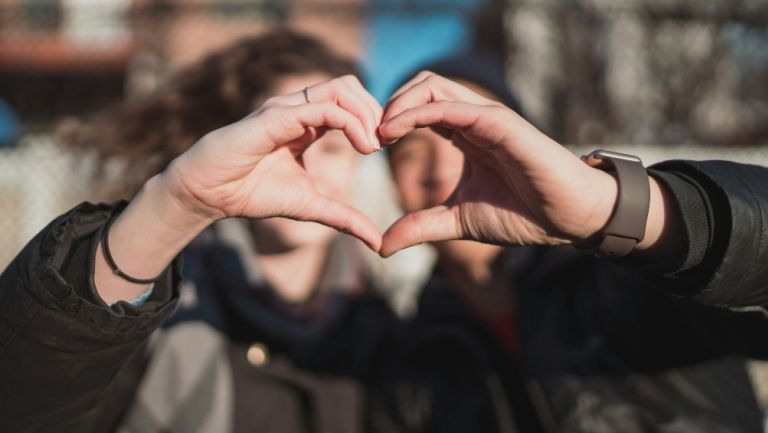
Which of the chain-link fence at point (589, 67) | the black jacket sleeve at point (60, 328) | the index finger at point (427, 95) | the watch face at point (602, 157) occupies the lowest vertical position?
the chain-link fence at point (589, 67)

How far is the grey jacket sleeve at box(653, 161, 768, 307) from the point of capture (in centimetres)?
117

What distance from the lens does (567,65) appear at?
6070 millimetres

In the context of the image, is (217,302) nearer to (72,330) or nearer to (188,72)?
(72,330)

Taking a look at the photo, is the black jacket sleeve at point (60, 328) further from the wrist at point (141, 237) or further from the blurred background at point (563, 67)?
the blurred background at point (563, 67)

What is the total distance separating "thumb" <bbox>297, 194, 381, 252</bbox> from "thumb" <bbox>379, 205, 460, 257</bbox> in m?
0.03

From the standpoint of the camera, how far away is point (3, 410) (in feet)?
4.02

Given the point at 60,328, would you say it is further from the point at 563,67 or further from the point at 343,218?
the point at 563,67

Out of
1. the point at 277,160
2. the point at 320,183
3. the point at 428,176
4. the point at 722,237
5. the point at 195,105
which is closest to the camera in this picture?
the point at 722,237

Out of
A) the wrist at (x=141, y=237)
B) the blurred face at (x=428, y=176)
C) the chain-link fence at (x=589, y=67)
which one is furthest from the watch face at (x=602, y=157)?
the chain-link fence at (x=589, y=67)

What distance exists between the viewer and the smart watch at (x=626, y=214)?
1192mm

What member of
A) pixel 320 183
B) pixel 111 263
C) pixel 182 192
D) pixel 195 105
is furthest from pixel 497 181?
pixel 195 105

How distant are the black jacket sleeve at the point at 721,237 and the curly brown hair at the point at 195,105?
57.7 inches

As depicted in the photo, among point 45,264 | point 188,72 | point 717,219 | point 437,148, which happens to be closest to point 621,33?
point 188,72

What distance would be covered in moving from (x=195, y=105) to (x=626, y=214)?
1919mm
